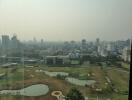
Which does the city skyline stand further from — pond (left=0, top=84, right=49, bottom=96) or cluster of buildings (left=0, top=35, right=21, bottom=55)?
pond (left=0, top=84, right=49, bottom=96)

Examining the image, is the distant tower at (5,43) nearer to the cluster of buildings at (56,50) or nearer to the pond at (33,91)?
the cluster of buildings at (56,50)

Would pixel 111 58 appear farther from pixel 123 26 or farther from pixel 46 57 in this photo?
pixel 46 57

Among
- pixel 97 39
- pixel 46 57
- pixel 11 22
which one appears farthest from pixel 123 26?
pixel 11 22

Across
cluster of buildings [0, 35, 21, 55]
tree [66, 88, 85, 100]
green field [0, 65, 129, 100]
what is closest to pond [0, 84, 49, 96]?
green field [0, 65, 129, 100]

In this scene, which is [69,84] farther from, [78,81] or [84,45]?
[84,45]

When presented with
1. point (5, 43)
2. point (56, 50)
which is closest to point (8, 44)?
point (5, 43)

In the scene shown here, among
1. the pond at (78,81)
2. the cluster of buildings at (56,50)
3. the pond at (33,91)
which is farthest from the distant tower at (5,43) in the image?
the pond at (78,81)
